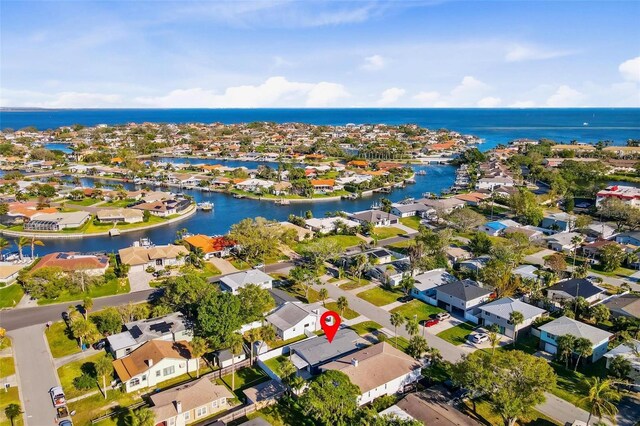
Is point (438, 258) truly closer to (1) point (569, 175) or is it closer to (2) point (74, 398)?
(2) point (74, 398)

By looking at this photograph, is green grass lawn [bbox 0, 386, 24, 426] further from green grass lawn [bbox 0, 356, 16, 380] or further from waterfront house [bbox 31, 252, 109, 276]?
waterfront house [bbox 31, 252, 109, 276]

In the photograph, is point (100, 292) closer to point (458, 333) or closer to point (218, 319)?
point (218, 319)

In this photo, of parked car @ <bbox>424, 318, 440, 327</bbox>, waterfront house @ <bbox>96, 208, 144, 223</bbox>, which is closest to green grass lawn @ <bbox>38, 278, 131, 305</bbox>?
waterfront house @ <bbox>96, 208, 144, 223</bbox>

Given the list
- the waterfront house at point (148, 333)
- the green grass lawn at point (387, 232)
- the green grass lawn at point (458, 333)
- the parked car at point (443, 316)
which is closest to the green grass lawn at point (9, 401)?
the waterfront house at point (148, 333)

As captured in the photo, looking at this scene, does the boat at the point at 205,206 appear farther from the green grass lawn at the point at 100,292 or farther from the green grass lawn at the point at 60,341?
the green grass lawn at the point at 60,341

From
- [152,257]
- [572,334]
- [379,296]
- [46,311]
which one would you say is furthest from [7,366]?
[572,334]

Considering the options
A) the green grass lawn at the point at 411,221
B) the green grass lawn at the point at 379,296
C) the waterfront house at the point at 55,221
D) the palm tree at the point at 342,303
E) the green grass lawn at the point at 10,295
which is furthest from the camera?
the green grass lawn at the point at 411,221
